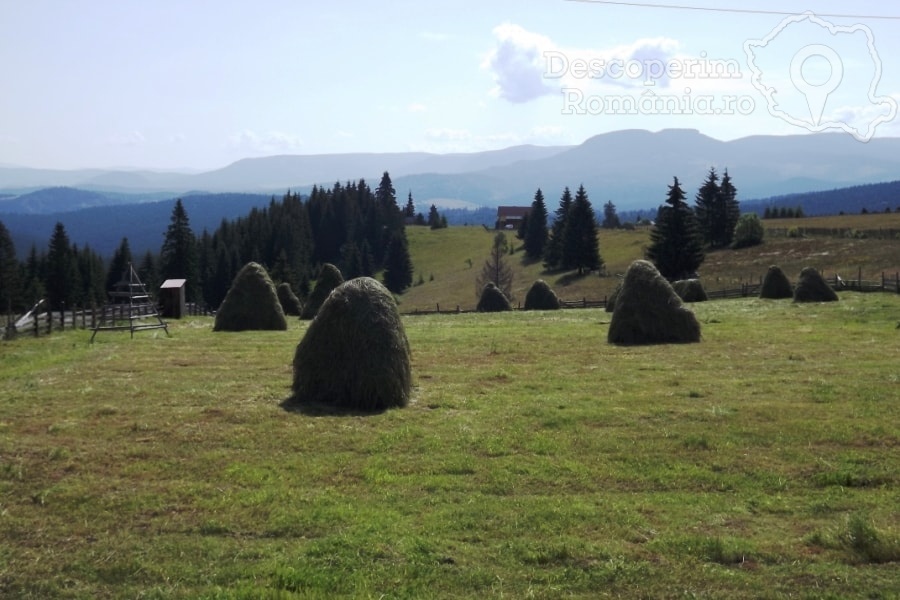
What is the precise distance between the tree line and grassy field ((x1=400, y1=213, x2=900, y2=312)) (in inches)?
352

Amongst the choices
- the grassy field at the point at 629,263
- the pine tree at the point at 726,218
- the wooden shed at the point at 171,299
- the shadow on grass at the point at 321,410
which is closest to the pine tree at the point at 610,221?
the grassy field at the point at 629,263

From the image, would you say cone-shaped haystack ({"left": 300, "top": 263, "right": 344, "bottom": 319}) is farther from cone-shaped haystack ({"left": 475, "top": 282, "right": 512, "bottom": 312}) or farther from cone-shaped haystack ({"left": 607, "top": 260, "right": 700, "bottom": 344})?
cone-shaped haystack ({"left": 607, "top": 260, "right": 700, "bottom": 344})

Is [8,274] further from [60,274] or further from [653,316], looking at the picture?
[653,316]

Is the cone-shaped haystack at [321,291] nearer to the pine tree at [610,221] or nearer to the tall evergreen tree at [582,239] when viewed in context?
the tall evergreen tree at [582,239]

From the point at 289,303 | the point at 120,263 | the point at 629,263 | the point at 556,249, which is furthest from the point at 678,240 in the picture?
the point at 120,263

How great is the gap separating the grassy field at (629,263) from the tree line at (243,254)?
8.93 meters

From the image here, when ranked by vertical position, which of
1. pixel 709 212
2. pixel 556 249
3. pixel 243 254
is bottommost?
pixel 243 254

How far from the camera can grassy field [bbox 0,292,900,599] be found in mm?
7480

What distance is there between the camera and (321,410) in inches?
586

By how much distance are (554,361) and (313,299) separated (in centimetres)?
2279

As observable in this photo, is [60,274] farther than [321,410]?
Yes

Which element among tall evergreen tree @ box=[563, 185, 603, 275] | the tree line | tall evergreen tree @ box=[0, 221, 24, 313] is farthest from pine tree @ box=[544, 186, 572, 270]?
tall evergreen tree @ box=[0, 221, 24, 313]

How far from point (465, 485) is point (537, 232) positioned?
9946cm

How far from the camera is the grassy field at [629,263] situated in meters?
68.6
